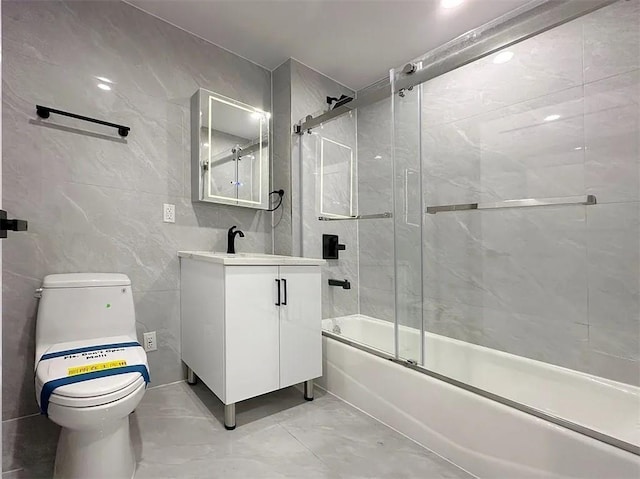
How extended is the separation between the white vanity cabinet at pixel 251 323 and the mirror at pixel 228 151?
0.50 meters

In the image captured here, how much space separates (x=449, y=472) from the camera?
1.36 meters

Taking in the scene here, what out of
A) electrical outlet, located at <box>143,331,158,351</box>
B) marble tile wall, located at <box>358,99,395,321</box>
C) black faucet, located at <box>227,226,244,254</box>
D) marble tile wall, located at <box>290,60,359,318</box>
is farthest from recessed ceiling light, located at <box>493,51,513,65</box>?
electrical outlet, located at <box>143,331,158,351</box>

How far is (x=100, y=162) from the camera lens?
1.86 m

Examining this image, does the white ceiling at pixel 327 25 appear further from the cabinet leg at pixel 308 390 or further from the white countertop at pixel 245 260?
the cabinet leg at pixel 308 390

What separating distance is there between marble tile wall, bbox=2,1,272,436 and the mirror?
0.34 ft

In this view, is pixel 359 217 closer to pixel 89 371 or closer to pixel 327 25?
pixel 327 25

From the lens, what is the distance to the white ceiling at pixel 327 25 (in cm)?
196

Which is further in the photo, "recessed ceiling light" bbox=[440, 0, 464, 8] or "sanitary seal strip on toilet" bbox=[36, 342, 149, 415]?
"recessed ceiling light" bbox=[440, 0, 464, 8]

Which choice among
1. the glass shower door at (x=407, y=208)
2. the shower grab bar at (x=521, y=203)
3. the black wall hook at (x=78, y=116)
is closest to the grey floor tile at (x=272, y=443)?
the glass shower door at (x=407, y=208)

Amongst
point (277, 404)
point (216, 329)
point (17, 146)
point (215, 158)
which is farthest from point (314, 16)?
point (277, 404)

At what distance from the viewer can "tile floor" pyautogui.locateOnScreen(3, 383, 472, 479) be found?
4.44 ft

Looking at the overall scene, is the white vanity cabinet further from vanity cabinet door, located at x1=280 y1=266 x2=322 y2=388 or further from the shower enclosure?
the shower enclosure

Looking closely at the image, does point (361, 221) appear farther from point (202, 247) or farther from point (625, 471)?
point (625, 471)

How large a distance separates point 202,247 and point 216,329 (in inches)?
29.9
